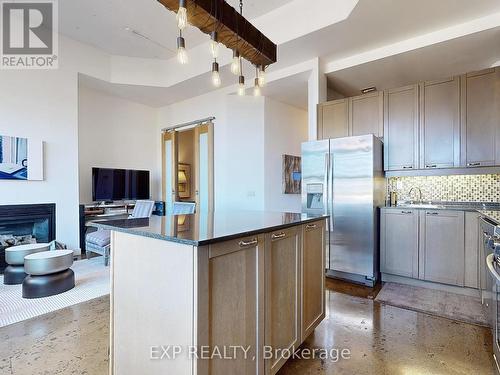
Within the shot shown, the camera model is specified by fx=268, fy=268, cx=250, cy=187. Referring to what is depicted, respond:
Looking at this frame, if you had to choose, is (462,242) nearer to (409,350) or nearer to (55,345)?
(409,350)

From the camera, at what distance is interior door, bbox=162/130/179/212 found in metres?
6.06

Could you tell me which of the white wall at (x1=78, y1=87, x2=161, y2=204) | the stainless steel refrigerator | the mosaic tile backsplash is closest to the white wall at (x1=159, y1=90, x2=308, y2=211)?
the stainless steel refrigerator

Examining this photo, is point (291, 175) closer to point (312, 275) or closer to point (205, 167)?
point (205, 167)

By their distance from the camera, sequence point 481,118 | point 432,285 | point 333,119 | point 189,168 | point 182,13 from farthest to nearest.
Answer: point 189,168 < point 333,119 < point 432,285 < point 481,118 < point 182,13

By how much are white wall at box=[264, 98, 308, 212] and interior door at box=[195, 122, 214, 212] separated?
1123 mm

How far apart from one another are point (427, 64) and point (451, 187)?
69.4 inches

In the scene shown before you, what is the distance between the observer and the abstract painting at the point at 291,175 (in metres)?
5.44

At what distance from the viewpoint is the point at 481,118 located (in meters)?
3.06

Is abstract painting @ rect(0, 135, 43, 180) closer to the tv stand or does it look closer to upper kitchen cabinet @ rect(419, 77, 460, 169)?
the tv stand

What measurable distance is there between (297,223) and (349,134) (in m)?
2.57

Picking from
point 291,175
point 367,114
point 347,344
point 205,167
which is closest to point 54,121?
point 205,167

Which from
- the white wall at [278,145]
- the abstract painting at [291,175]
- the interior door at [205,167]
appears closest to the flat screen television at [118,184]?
the interior door at [205,167]

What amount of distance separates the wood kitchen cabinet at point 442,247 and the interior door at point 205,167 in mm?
3617

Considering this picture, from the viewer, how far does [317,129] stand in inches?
161
